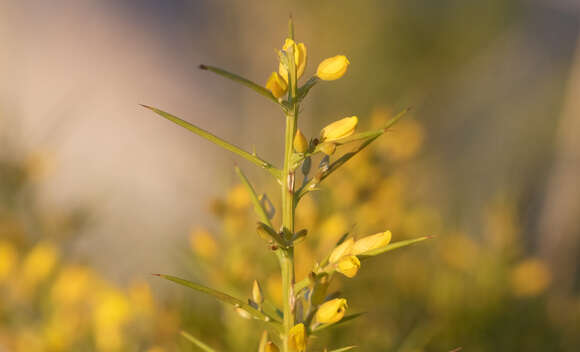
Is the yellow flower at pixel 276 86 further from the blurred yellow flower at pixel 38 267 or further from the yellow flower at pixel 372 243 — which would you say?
the blurred yellow flower at pixel 38 267

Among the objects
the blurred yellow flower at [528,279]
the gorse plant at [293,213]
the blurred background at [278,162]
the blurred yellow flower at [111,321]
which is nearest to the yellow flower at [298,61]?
the gorse plant at [293,213]

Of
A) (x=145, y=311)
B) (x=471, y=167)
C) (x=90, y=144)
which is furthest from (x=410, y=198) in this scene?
(x=90, y=144)

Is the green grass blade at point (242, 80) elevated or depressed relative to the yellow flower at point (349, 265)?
elevated

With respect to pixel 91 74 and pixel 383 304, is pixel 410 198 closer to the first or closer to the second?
pixel 383 304

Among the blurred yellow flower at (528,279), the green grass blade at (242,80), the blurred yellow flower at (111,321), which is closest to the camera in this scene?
the green grass blade at (242,80)

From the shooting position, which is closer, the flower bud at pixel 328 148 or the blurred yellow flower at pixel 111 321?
the flower bud at pixel 328 148

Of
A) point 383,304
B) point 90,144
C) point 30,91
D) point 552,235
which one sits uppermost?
point 30,91

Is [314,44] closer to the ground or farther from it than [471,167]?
farther from it
